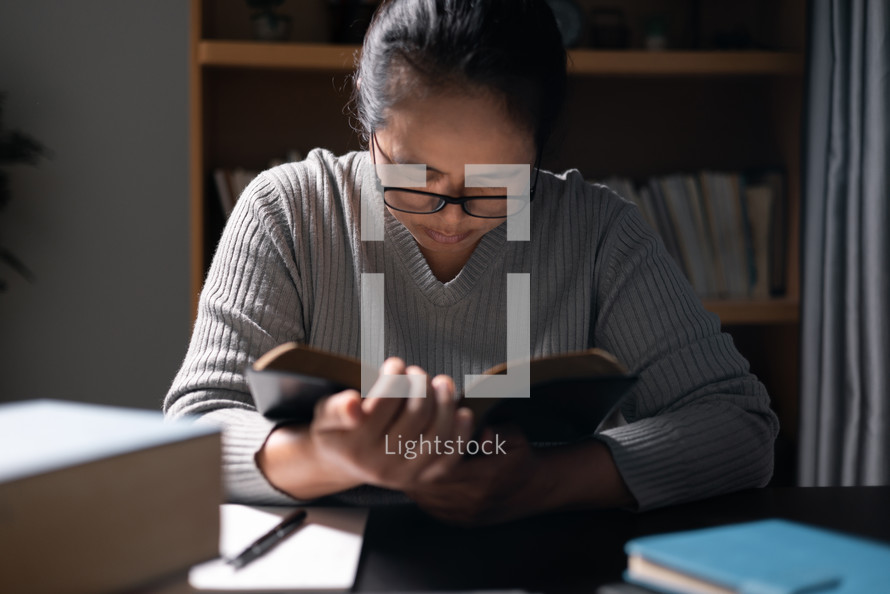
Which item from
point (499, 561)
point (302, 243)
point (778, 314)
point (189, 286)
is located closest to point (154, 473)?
point (499, 561)

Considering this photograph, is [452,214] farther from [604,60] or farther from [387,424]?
[604,60]

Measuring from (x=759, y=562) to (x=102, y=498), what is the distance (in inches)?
16.3

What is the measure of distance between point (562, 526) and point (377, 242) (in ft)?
1.81

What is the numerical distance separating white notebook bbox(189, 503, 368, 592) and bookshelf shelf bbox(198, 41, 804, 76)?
1.22 m

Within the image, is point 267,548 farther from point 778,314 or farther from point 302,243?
point 778,314

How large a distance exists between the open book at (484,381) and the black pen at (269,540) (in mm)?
85

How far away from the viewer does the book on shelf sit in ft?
1.49

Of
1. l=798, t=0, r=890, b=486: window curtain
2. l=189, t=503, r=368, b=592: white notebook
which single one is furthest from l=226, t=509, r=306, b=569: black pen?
l=798, t=0, r=890, b=486: window curtain

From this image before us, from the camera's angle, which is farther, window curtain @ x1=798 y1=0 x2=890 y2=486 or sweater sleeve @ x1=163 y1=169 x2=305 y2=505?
window curtain @ x1=798 y1=0 x2=890 y2=486

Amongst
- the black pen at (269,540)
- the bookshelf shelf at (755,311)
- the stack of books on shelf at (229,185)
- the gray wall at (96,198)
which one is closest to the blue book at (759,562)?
the black pen at (269,540)

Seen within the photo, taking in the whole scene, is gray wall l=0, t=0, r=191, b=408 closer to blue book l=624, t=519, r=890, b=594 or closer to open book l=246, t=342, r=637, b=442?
open book l=246, t=342, r=637, b=442

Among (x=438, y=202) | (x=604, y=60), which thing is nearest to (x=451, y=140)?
(x=438, y=202)

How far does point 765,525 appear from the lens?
62 centimetres

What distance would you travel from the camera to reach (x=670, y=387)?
100 centimetres
